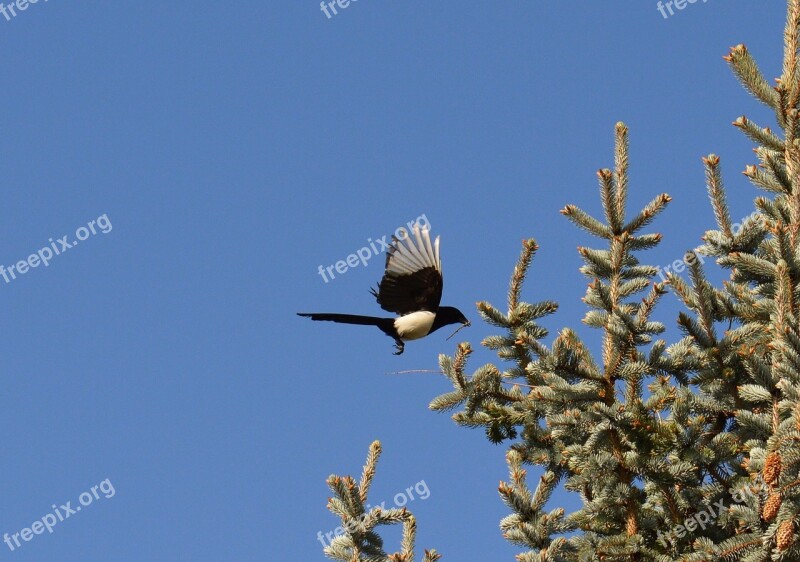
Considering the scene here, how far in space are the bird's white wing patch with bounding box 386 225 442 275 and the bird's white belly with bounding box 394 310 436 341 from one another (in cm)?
33

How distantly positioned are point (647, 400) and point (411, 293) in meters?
2.08

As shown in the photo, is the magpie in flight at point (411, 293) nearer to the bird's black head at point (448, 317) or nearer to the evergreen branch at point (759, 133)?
the bird's black head at point (448, 317)

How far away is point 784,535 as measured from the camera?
3.79 m

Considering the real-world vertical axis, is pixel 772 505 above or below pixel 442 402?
below

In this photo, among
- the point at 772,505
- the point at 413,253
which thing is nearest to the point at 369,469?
the point at 772,505

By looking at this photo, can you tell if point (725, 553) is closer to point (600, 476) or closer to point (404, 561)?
point (600, 476)

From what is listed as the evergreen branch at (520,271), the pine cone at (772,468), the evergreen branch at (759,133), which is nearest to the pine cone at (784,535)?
the pine cone at (772,468)

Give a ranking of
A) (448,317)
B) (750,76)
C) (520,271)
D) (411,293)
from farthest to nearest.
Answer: (448,317)
(411,293)
(750,76)
(520,271)

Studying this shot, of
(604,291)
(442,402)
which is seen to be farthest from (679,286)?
(442,402)

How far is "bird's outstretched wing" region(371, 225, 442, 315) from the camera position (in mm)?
6285

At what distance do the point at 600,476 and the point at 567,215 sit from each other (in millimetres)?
1332

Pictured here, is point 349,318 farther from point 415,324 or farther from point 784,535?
point 784,535

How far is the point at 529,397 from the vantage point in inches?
190

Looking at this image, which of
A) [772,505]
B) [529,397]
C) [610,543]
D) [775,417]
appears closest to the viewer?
[772,505]
